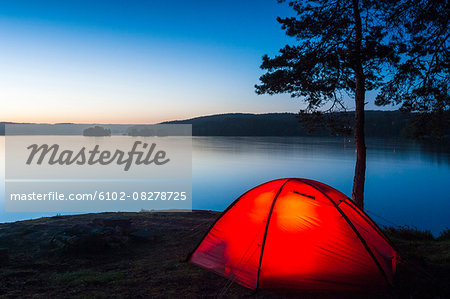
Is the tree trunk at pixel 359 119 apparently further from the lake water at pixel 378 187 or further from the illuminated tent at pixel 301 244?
the illuminated tent at pixel 301 244

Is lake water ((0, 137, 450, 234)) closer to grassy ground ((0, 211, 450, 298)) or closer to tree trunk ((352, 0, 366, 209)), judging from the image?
tree trunk ((352, 0, 366, 209))

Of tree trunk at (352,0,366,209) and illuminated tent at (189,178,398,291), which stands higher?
tree trunk at (352,0,366,209)

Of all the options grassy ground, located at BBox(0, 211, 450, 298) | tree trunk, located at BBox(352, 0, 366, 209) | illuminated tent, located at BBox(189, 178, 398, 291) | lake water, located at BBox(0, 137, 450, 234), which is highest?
tree trunk, located at BBox(352, 0, 366, 209)

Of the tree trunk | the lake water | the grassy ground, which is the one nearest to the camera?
the grassy ground

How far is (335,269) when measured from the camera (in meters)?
4.57

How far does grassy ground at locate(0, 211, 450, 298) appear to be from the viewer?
444 centimetres

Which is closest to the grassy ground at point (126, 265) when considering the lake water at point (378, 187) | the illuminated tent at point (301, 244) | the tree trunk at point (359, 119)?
the illuminated tent at point (301, 244)

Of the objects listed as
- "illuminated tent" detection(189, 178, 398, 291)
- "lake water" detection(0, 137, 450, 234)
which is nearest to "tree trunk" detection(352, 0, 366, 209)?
"lake water" detection(0, 137, 450, 234)

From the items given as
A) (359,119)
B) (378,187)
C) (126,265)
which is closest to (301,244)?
(126,265)

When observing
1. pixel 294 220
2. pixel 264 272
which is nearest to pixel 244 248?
pixel 264 272

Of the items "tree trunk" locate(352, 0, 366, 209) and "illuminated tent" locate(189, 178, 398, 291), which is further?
"tree trunk" locate(352, 0, 366, 209)

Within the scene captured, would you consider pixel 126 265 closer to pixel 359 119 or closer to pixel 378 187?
pixel 359 119

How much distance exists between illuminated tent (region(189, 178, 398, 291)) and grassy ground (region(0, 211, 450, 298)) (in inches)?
9.5

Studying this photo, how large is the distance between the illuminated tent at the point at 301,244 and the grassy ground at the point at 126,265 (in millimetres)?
241
